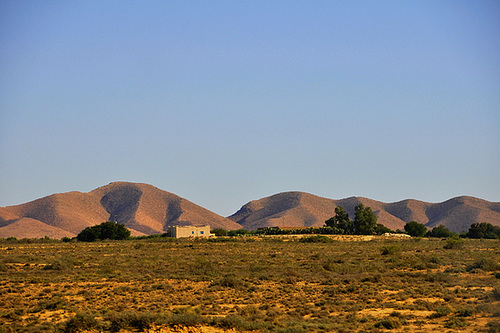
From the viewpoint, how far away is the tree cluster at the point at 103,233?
99713 mm

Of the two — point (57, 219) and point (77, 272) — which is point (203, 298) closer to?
point (77, 272)

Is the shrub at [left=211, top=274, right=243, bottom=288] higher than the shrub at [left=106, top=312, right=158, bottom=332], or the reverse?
the shrub at [left=211, top=274, right=243, bottom=288]

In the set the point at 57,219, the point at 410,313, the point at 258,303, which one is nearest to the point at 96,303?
the point at 258,303

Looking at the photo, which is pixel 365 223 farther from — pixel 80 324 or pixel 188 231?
pixel 80 324

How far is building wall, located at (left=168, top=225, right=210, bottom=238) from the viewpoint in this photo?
10481cm

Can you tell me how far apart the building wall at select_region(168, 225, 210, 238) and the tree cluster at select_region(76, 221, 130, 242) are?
27.9ft

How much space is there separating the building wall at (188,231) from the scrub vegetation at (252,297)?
5926cm

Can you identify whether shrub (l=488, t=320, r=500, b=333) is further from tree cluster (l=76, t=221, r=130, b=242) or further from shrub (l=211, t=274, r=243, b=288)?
tree cluster (l=76, t=221, r=130, b=242)

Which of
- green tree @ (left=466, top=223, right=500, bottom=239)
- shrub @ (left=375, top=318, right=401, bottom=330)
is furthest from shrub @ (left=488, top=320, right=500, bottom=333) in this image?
green tree @ (left=466, top=223, right=500, bottom=239)

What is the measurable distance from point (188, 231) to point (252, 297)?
263 ft

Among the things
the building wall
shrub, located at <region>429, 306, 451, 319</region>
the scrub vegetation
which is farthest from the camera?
the building wall

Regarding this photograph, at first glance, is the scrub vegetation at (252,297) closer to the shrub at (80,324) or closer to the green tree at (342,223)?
the shrub at (80,324)

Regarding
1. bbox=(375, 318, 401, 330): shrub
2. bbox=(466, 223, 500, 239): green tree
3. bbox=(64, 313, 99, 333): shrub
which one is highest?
bbox=(466, 223, 500, 239): green tree

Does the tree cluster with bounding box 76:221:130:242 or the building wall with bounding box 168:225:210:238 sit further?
the building wall with bounding box 168:225:210:238
